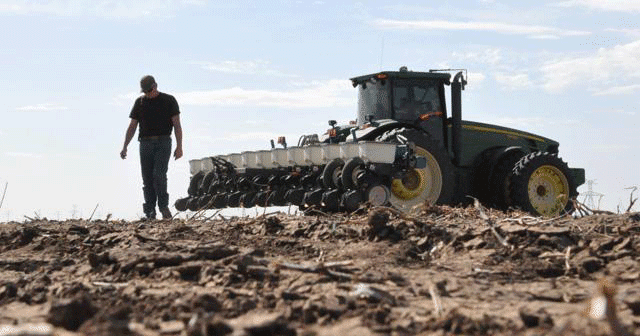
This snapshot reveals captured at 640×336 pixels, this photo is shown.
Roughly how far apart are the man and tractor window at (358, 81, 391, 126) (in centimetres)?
430

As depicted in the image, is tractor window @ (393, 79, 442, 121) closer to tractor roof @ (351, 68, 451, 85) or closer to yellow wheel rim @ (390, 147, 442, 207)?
tractor roof @ (351, 68, 451, 85)

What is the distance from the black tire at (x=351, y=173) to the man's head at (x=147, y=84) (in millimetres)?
2902

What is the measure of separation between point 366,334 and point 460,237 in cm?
305

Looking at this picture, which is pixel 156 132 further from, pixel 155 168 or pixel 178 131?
pixel 155 168

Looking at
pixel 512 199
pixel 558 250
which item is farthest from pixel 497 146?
pixel 558 250

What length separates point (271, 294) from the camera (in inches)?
210

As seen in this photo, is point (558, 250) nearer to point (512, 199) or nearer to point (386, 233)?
point (386, 233)

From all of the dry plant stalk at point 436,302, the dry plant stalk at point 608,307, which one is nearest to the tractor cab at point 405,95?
the dry plant stalk at point 436,302

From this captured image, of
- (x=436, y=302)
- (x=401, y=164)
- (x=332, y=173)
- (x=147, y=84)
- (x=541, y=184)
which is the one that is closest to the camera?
(x=436, y=302)

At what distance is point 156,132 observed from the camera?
1226 centimetres

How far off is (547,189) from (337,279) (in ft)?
35.9

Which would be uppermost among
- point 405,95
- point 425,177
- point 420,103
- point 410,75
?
point 410,75

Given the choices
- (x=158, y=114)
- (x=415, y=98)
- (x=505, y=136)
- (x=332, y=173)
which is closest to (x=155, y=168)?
(x=158, y=114)

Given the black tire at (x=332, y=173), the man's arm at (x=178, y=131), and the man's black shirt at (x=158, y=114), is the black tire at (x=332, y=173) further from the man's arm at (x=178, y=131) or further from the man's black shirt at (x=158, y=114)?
the man's black shirt at (x=158, y=114)
